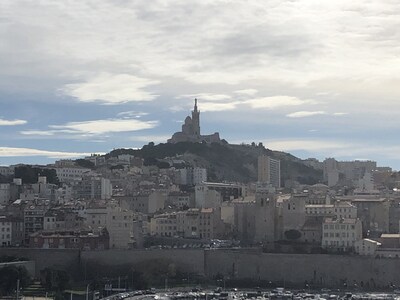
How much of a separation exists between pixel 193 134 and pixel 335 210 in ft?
204

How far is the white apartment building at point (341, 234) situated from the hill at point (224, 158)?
47.5 meters

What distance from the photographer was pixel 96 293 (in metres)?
52.7

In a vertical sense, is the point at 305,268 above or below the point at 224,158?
below

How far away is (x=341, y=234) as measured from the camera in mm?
64500

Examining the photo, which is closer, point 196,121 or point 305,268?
point 305,268

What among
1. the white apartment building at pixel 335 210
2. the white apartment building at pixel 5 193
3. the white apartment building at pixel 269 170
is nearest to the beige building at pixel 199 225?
the white apartment building at pixel 335 210

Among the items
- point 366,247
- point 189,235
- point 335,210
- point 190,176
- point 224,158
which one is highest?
point 224,158

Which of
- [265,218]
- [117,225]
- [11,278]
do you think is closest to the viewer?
[11,278]

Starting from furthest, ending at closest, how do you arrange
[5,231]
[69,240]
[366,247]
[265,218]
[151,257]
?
[5,231]
[265,218]
[69,240]
[366,247]
[151,257]

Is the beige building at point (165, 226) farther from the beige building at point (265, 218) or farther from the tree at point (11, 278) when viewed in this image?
the tree at point (11, 278)

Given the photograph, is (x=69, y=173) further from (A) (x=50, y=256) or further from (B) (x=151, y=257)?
(B) (x=151, y=257)

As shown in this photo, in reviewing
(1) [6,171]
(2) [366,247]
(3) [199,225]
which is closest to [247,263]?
(2) [366,247]

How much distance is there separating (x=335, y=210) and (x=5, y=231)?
23050mm

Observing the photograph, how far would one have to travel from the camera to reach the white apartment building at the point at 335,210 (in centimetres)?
6950
